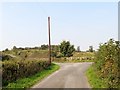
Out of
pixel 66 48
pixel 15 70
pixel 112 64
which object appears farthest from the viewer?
pixel 66 48

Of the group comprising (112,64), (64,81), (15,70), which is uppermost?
(112,64)

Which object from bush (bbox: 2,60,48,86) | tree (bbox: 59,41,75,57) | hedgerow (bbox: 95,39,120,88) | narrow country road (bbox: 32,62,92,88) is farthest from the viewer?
tree (bbox: 59,41,75,57)

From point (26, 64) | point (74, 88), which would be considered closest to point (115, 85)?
point (74, 88)

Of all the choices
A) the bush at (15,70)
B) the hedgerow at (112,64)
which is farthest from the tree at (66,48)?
the hedgerow at (112,64)

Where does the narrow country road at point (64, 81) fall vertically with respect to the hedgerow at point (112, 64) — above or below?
below

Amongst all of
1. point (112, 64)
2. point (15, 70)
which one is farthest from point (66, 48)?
point (112, 64)

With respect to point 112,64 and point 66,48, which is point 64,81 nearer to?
point 112,64

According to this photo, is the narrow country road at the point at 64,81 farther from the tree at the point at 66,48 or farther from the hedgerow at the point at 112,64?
the tree at the point at 66,48

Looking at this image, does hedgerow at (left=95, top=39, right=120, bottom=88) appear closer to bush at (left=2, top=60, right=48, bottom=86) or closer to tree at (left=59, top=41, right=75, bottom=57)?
bush at (left=2, top=60, right=48, bottom=86)

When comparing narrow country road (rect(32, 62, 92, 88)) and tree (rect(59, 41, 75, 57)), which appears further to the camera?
tree (rect(59, 41, 75, 57))

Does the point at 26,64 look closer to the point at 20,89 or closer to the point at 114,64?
the point at 20,89

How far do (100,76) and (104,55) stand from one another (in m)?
1.97

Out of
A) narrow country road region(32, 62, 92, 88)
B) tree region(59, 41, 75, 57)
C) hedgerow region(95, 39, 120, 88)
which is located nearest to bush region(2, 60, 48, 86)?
narrow country road region(32, 62, 92, 88)

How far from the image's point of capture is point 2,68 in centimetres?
2178
